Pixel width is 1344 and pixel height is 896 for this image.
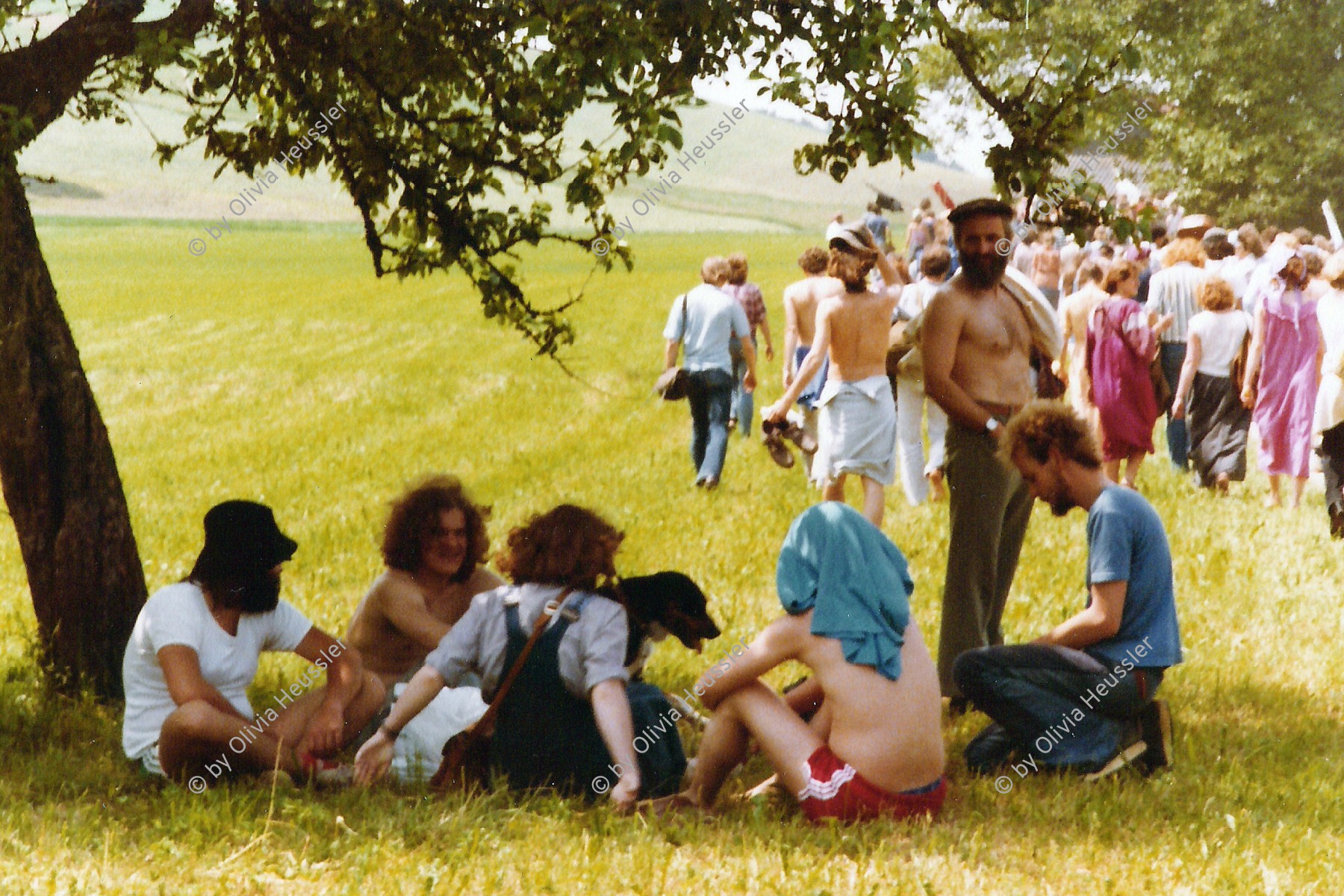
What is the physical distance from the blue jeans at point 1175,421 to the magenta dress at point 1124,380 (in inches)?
30.4

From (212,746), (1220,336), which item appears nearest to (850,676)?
(212,746)

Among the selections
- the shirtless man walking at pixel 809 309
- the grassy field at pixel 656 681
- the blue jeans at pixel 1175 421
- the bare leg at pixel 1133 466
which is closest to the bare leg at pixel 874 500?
the grassy field at pixel 656 681

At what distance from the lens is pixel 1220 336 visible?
42.1 ft

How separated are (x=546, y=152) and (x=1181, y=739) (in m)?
3.83

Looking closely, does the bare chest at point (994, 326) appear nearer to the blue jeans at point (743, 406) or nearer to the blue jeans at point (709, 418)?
the blue jeans at point (709, 418)

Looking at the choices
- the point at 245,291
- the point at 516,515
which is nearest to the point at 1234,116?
the point at 245,291

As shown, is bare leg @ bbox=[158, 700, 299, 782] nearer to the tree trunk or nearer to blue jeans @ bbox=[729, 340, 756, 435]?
the tree trunk

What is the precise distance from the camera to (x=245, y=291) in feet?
147

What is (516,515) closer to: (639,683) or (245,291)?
(639,683)

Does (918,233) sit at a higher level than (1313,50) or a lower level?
lower

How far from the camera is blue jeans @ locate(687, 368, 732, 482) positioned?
43.6ft

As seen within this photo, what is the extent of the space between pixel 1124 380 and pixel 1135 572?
23.0 ft

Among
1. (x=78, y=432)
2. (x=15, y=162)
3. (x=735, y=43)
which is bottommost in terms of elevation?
(x=78, y=432)

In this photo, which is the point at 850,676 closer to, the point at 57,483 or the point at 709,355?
the point at 57,483
